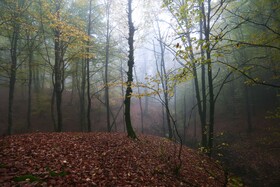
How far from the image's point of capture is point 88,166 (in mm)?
5824

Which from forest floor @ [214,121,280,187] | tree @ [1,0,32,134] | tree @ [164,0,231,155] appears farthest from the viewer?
tree @ [1,0,32,134]

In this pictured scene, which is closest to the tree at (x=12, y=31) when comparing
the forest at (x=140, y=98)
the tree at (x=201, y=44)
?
the forest at (x=140, y=98)

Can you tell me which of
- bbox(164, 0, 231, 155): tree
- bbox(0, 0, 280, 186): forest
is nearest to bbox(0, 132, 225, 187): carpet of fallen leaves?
bbox(0, 0, 280, 186): forest

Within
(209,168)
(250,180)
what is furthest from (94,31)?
(250,180)

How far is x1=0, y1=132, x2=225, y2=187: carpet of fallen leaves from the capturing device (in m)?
4.69

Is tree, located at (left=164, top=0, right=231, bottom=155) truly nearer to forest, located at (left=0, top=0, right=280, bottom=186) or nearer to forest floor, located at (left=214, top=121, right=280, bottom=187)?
forest, located at (left=0, top=0, right=280, bottom=186)

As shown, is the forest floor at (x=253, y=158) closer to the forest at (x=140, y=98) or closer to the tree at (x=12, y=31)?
the forest at (x=140, y=98)

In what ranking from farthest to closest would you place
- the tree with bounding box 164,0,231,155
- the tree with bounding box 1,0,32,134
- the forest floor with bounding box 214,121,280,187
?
the tree with bounding box 1,0,32,134 → the forest floor with bounding box 214,121,280,187 → the tree with bounding box 164,0,231,155

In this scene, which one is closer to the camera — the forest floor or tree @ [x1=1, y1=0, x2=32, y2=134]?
the forest floor

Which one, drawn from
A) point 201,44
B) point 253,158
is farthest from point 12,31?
point 253,158

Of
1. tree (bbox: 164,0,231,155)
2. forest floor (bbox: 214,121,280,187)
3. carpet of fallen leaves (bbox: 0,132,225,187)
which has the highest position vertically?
tree (bbox: 164,0,231,155)

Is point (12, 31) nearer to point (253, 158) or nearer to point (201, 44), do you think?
point (201, 44)

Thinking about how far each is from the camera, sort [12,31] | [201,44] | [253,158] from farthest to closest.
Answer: [12,31], [253,158], [201,44]

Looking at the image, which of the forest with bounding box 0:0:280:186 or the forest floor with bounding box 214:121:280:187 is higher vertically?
the forest with bounding box 0:0:280:186
